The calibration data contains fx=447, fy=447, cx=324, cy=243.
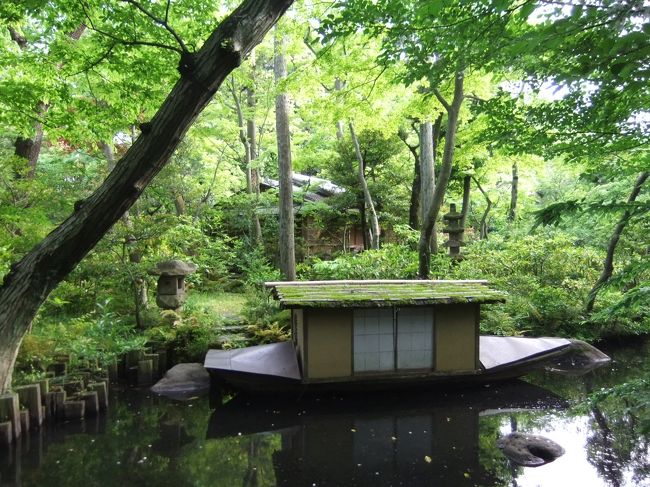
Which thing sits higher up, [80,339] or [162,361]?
[80,339]

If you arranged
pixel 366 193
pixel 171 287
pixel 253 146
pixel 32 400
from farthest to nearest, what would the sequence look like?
pixel 253 146 < pixel 366 193 < pixel 171 287 < pixel 32 400

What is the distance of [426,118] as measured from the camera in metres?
10.9

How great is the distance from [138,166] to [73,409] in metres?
4.38

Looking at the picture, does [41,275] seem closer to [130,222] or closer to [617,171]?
[130,222]

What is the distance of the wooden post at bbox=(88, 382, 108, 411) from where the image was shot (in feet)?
24.5

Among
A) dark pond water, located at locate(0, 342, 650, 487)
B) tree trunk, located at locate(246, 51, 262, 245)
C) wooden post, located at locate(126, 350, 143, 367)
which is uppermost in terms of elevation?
tree trunk, located at locate(246, 51, 262, 245)

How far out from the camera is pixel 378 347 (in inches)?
312

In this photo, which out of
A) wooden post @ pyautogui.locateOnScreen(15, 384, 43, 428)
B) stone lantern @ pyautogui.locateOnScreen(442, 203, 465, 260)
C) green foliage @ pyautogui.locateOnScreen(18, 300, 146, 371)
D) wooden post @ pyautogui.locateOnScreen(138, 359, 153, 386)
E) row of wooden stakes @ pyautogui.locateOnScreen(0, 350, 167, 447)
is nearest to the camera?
row of wooden stakes @ pyautogui.locateOnScreen(0, 350, 167, 447)

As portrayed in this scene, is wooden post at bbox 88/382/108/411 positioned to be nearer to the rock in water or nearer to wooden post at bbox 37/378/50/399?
wooden post at bbox 37/378/50/399

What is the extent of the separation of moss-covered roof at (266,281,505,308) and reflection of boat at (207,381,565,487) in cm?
179

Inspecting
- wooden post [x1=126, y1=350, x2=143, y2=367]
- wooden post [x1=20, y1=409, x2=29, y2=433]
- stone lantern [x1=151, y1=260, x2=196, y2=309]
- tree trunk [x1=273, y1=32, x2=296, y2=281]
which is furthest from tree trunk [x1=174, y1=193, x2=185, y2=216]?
wooden post [x1=20, y1=409, x2=29, y2=433]

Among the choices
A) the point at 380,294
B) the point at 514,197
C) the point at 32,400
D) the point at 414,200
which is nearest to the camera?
the point at 32,400

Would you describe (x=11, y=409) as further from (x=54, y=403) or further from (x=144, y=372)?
(x=144, y=372)

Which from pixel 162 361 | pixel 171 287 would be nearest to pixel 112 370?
pixel 162 361
